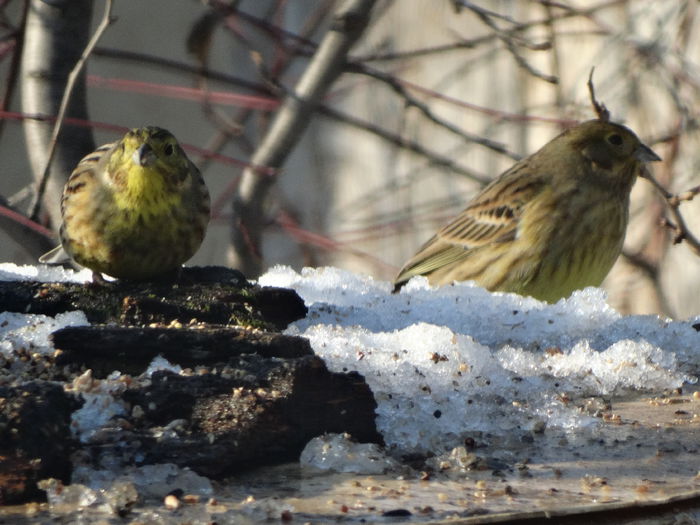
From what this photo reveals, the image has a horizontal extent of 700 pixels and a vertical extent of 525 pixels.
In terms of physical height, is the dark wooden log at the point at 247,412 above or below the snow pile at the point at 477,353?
below

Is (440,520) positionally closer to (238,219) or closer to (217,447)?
(217,447)

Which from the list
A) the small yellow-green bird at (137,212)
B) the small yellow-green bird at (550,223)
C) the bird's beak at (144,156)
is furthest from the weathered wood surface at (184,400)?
the small yellow-green bird at (550,223)

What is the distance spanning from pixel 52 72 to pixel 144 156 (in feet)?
3.05

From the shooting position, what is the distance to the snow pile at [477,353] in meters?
2.01

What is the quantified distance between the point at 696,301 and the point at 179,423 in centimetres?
440

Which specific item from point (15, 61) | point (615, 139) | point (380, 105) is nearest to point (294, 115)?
point (15, 61)

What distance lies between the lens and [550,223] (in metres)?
4.54

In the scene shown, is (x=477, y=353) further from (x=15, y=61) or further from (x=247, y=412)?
(x=15, y=61)

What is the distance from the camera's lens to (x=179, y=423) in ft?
5.73

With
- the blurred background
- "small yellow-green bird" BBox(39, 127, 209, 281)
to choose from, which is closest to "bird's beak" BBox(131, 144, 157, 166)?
"small yellow-green bird" BBox(39, 127, 209, 281)

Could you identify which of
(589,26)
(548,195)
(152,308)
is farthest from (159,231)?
(589,26)

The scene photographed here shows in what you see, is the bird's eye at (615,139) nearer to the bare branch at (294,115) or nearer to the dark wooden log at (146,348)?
the bare branch at (294,115)

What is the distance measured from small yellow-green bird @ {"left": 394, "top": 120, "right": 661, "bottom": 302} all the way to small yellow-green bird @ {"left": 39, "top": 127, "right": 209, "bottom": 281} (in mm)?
1611

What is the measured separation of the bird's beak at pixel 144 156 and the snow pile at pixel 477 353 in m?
0.43
